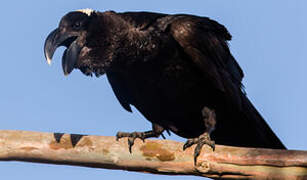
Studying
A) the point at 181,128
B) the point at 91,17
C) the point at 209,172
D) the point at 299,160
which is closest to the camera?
the point at 299,160

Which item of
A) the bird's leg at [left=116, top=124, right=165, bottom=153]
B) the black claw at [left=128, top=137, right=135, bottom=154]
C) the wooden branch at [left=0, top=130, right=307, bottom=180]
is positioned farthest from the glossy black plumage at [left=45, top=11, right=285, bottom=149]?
the wooden branch at [left=0, top=130, right=307, bottom=180]

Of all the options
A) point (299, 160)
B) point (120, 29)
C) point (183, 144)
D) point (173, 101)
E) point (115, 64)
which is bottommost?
point (299, 160)

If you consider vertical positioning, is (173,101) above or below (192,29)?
below

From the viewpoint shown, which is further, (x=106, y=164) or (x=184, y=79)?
(x=184, y=79)

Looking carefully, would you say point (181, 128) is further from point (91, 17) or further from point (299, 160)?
point (299, 160)

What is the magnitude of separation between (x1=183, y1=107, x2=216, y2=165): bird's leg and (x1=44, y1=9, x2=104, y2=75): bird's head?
Result: 1253mm

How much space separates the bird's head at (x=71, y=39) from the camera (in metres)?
4.58

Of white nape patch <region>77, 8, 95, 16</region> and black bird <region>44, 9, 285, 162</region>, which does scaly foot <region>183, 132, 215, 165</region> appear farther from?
white nape patch <region>77, 8, 95, 16</region>

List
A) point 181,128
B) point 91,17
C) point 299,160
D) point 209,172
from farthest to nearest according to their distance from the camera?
1. point 181,128
2. point 91,17
3. point 209,172
4. point 299,160

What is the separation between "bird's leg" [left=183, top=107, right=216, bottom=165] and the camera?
161 inches

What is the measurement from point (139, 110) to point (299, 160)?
2.21 m

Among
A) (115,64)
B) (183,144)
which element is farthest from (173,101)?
(183,144)

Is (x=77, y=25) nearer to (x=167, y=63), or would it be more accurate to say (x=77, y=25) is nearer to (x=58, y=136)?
(x=167, y=63)

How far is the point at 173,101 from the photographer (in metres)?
5.06
